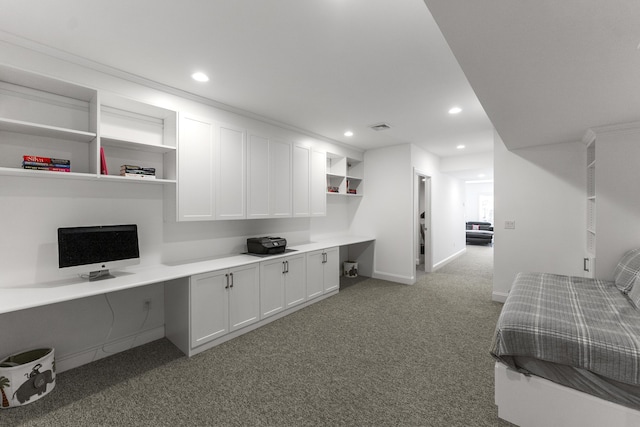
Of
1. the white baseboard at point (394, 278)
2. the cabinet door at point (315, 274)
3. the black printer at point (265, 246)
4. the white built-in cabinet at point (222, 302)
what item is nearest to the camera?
the white built-in cabinet at point (222, 302)

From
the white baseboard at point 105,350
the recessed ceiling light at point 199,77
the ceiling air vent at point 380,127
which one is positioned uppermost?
the recessed ceiling light at point 199,77

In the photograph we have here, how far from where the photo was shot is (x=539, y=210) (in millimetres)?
3775

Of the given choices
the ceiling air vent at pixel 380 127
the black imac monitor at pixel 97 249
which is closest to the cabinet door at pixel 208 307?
the black imac monitor at pixel 97 249

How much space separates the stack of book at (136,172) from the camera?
2461 millimetres

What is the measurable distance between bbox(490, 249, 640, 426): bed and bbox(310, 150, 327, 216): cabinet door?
2.84 m

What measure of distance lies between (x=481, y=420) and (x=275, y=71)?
3079 mm

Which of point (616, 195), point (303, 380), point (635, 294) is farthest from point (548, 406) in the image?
point (616, 195)

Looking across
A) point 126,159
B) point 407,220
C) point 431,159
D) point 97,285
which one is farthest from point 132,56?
A: point 431,159

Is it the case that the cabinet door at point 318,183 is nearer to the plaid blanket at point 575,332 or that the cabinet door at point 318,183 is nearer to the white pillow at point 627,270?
the plaid blanket at point 575,332

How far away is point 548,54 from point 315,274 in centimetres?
332

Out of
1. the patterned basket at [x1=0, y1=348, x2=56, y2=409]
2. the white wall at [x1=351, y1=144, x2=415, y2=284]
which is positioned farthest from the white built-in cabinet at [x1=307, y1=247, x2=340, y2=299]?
the patterned basket at [x1=0, y1=348, x2=56, y2=409]

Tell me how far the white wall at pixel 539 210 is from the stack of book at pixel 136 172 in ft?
14.7

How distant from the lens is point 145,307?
2.79 meters

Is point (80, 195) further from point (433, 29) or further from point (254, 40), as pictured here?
point (433, 29)
